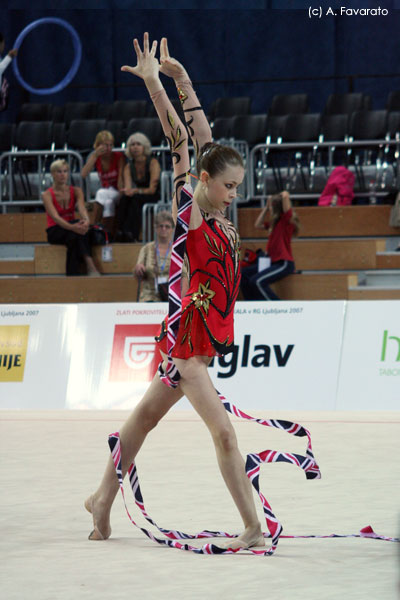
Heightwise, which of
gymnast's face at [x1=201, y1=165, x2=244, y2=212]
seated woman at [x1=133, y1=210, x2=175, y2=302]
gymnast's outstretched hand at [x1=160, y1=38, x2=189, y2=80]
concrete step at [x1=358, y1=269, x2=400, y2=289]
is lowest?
concrete step at [x1=358, y1=269, x2=400, y2=289]

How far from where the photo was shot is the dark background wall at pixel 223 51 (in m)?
14.5

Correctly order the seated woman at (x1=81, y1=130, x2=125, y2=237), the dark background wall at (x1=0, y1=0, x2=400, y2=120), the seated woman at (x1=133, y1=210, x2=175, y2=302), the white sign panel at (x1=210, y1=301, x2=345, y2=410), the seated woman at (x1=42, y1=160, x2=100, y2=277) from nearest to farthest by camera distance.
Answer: the white sign panel at (x1=210, y1=301, x2=345, y2=410) < the seated woman at (x1=133, y1=210, x2=175, y2=302) < the seated woman at (x1=42, y1=160, x2=100, y2=277) < the seated woman at (x1=81, y1=130, x2=125, y2=237) < the dark background wall at (x1=0, y1=0, x2=400, y2=120)

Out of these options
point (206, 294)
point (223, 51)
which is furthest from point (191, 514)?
point (223, 51)

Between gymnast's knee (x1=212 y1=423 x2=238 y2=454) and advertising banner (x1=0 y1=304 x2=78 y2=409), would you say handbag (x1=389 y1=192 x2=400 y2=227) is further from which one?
gymnast's knee (x1=212 y1=423 x2=238 y2=454)

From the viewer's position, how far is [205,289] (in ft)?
11.6

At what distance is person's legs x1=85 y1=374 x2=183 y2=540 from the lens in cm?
363

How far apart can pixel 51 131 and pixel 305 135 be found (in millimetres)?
3536

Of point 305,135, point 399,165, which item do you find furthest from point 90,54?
point 399,165

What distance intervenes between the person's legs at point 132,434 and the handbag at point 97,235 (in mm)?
7058

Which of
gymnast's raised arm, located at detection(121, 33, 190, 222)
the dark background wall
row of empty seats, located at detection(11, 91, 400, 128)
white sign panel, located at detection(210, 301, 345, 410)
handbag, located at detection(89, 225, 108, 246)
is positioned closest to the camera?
gymnast's raised arm, located at detection(121, 33, 190, 222)

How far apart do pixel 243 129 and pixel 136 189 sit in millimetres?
2335

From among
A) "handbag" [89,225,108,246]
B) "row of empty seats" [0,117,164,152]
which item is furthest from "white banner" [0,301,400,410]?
"row of empty seats" [0,117,164,152]

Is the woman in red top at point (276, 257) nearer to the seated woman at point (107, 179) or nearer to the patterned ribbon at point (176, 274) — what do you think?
the seated woman at point (107, 179)

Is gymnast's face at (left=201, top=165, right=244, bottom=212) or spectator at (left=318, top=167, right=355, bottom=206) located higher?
gymnast's face at (left=201, top=165, right=244, bottom=212)
